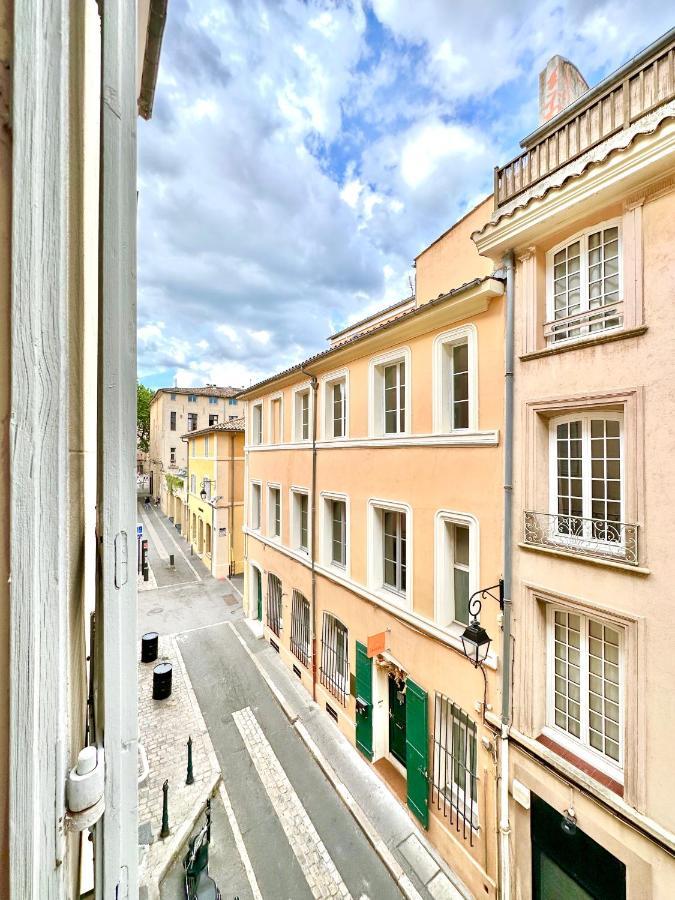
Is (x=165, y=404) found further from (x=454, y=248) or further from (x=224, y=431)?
(x=454, y=248)

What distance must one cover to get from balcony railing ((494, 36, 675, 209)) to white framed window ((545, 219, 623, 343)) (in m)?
1.29

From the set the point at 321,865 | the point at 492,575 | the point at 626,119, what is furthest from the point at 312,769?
the point at 626,119

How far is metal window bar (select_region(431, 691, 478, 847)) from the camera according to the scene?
22.9 ft

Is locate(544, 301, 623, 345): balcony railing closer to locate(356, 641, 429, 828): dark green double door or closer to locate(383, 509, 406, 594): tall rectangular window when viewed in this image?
locate(383, 509, 406, 594): tall rectangular window

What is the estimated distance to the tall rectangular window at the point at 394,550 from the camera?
891 cm

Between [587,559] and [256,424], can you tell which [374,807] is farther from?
[256,424]

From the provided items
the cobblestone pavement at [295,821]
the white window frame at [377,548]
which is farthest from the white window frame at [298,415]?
the cobblestone pavement at [295,821]

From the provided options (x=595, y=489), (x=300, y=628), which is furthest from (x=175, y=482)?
(x=595, y=489)

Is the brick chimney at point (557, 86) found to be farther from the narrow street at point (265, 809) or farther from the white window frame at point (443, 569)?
the narrow street at point (265, 809)

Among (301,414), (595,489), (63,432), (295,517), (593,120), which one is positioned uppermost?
(593,120)

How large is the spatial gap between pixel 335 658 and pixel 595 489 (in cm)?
840

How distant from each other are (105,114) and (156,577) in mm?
24036

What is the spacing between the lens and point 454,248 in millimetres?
8945

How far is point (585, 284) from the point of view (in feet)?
18.7
